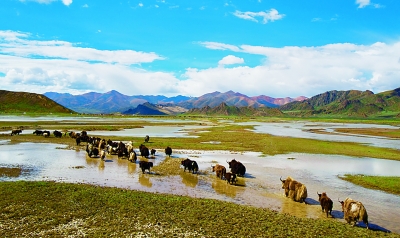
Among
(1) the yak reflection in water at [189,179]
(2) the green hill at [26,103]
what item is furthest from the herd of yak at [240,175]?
(2) the green hill at [26,103]

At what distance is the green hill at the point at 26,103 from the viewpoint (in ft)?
565

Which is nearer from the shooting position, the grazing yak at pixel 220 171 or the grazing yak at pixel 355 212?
the grazing yak at pixel 355 212

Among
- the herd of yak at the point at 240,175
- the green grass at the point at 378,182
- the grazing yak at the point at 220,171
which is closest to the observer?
the herd of yak at the point at 240,175

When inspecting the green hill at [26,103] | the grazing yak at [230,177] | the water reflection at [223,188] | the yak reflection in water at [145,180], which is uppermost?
the green hill at [26,103]

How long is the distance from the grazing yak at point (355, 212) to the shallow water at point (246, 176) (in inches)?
35.3

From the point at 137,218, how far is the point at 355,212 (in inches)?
409

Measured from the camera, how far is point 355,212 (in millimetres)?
12734

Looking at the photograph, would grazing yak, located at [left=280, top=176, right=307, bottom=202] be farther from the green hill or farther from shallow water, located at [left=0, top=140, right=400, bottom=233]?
the green hill

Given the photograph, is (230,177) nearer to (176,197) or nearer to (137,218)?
(176,197)

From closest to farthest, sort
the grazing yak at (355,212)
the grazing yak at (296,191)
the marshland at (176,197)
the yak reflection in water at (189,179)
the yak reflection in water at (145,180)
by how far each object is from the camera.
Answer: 1. the marshland at (176,197)
2. the grazing yak at (355,212)
3. the grazing yak at (296,191)
4. the yak reflection in water at (145,180)
5. the yak reflection in water at (189,179)

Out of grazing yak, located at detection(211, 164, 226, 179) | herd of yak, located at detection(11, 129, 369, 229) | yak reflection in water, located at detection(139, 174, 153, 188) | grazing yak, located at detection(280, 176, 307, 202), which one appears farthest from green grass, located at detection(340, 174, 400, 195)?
yak reflection in water, located at detection(139, 174, 153, 188)

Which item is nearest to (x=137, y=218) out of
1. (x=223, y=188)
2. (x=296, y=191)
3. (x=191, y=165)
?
(x=223, y=188)

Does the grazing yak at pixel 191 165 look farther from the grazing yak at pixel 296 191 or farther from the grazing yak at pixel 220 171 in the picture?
the grazing yak at pixel 296 191

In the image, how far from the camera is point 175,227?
1121cm
